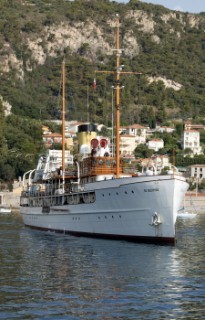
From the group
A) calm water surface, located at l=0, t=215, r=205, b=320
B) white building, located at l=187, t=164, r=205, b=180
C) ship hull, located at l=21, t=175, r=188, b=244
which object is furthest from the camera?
white building, located at l=187, t=164, r=205, b=180

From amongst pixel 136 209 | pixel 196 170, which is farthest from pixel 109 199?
pixel 196 170

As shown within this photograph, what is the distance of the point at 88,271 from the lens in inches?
1641

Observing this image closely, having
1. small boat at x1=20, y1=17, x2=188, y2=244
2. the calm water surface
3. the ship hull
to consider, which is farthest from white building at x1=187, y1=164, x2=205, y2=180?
the calm water surface

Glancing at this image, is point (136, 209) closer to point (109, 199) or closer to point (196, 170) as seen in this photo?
point (109, 199)

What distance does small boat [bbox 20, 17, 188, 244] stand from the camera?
53344mm

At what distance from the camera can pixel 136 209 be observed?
5438cm

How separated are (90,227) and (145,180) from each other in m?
7.97

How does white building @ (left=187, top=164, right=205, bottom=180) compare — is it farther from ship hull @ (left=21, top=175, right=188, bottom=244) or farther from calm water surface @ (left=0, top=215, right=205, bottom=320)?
calm water surface @ (left=0, top=215, right=205, bottom=320)

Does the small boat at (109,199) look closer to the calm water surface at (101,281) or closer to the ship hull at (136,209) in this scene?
the ship hull at (136,209)

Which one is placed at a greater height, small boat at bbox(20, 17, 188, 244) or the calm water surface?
small boat at bbox(20, 17, 188, 244)

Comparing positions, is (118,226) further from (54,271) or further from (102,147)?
(54,271)

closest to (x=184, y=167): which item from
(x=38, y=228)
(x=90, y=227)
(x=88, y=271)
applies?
(x=38, y=228)

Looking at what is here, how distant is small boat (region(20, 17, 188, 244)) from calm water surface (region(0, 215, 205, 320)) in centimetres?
143

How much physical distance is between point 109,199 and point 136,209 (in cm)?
266
